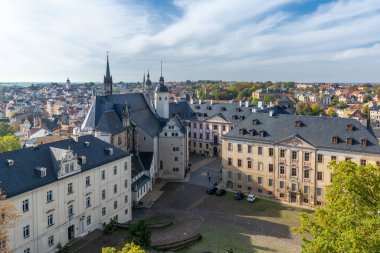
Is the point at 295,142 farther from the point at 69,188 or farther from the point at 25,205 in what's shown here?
the point at 25,205

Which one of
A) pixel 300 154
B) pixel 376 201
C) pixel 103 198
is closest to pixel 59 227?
pixel 103 198

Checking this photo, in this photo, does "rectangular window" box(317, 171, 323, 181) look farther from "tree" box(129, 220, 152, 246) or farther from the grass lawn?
"tree" box(129, 220, 152, 246)

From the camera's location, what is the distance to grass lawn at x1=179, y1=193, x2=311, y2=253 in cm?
4053

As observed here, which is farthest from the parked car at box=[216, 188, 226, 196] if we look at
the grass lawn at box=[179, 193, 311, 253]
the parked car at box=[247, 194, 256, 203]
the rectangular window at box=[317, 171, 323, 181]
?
the rectangular window at box=[317, 171, 323, 181]

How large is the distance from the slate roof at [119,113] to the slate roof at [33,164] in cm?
1473

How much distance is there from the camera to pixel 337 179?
Result: 25156 mm

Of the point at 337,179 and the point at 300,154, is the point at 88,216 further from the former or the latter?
the point at 300,154

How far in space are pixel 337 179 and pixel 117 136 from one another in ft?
142

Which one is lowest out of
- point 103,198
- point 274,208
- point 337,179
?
point 274,208

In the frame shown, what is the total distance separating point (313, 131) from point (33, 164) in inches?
1643

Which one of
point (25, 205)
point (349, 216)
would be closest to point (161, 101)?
point (25, 205)

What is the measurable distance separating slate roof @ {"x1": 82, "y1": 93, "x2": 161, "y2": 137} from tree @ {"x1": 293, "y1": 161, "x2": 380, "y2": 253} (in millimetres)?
42337

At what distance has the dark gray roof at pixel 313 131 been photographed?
165 feet

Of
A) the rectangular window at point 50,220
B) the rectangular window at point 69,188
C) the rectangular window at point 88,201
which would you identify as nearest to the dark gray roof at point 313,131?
the rectangular window at point 88,201
